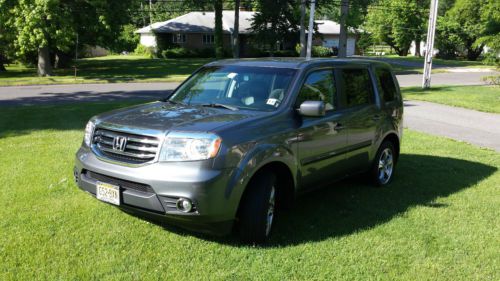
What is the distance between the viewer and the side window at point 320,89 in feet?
16.6

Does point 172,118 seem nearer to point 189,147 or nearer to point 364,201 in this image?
point 189,147

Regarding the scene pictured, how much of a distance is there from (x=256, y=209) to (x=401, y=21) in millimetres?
61632

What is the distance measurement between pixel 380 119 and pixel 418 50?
6521 cm

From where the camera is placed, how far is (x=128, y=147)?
13.6 ft

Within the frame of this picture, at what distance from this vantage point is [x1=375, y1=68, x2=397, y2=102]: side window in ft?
21.1

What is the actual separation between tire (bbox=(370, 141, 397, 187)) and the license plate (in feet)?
11.8

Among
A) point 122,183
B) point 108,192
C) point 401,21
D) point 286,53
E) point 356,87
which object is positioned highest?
point 401,21

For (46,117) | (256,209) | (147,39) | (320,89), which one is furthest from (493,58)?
(147,39)

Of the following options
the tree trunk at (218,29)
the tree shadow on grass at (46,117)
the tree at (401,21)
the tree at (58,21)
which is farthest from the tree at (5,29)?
the tree at (401,21)

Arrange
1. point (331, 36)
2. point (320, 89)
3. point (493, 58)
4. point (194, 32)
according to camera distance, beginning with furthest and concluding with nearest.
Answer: point (331, 36)
point (194, 32)
point (493, 58)
point (320, 89)

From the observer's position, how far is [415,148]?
9.23 meters

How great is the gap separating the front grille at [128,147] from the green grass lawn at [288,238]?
83 centimetres

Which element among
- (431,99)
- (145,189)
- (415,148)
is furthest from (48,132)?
(431,99)

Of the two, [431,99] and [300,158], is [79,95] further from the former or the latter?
[300,158]
